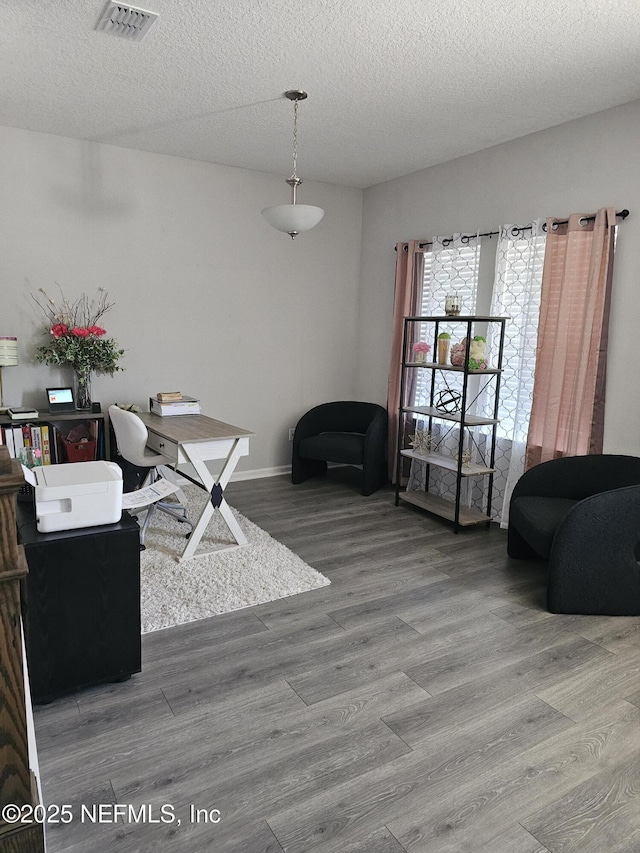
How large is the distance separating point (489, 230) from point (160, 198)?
2.52 metres

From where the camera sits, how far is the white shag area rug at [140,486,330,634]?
2.93 m

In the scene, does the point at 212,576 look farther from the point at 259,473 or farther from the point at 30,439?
the point at 259,473

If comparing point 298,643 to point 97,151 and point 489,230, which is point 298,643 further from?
point 97,151

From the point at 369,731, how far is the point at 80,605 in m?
1.15

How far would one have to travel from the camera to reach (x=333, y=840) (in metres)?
1.66

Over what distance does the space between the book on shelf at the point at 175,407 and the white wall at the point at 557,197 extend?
2.01 metres

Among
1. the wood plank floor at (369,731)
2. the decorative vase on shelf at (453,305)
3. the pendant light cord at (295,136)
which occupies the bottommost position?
the wood plank floor at (369,731)

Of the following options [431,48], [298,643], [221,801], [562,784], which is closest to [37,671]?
[221,801]

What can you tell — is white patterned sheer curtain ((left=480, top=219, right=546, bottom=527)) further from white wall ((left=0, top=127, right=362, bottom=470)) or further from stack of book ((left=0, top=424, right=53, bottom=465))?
stack of book ((left=0, top=424, right=53, bottom=465))

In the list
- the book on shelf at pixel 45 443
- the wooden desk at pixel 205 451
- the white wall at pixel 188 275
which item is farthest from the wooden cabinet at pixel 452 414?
the book on shelf at pixel 45 443

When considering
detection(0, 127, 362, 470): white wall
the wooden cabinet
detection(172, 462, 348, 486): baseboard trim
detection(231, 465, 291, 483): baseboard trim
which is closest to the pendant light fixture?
the wooden cabinet

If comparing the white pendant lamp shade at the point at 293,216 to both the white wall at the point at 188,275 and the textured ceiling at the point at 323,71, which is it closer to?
the textured ceiling at the point at 323,71

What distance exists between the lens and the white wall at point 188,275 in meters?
4.21

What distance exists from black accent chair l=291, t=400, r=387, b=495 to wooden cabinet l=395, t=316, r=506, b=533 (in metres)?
0.21
